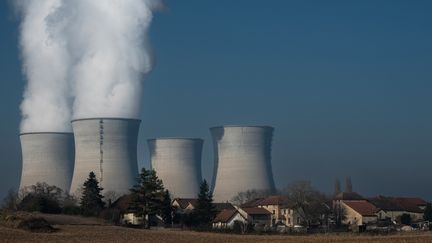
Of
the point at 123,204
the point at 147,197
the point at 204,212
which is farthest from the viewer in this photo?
the point at 123,204

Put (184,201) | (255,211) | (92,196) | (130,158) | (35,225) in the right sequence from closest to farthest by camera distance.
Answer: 1. (35,225)
2. (92,196)
3. (130,158)
4. (255,211)
5. (184,201)

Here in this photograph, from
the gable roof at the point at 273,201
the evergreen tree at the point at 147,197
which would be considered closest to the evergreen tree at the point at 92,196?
the evergreen tree at the point at 147,197

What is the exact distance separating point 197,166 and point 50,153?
8.40m

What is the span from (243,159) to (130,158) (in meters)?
6.50

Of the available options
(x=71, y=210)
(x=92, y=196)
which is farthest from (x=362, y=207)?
(x=71, y=210)

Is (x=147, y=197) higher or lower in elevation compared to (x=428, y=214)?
higher

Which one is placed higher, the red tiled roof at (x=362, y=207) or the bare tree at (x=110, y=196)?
the bare tree at (x=110, y=196)

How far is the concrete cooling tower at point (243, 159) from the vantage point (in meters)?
44.3

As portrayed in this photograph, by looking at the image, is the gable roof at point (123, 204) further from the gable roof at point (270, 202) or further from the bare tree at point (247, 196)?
the gable roof at point (270, 202)

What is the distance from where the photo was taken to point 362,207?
1766 inches

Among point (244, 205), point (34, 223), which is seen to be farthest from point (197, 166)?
point (34, 223)

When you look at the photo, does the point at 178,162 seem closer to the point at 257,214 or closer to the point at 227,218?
the point at 257,214

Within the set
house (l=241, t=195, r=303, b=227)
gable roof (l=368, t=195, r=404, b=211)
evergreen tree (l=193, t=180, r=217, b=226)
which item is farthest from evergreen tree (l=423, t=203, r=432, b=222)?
evergreen tree (l=193, t=180, r=217, b=226)

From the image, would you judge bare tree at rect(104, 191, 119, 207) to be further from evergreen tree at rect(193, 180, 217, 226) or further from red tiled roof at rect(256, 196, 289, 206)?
red tiled roof at rect(256, 196, 289, 206)
